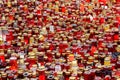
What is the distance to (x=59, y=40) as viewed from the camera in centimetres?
441

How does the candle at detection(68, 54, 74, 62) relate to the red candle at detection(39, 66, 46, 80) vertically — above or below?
above

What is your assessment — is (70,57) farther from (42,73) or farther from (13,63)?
(13,63)

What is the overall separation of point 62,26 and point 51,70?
4.61ft

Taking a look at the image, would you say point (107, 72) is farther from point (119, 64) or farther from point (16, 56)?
point (16, 56)

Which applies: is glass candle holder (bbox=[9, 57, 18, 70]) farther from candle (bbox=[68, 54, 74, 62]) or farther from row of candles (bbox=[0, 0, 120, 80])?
candle (bbox=[68, 54, 74, 62])

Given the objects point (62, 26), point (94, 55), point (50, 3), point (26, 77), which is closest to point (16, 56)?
point (26, 77)

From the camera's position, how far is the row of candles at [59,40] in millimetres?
3711

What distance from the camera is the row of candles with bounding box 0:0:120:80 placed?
12.2 feet

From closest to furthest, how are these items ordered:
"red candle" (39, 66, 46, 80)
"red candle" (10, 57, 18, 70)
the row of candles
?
"red candle" (39, 66, 46, 80)
the row of candles
"red candle" (10, 57, 18, 70)

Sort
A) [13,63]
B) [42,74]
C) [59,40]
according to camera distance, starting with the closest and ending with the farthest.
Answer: [42,74] → [13,63] → [59,40]

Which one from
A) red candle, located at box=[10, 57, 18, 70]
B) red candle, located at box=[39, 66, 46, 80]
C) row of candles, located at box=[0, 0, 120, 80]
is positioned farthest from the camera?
red candle, located at box=[10, 57, 18, 70]

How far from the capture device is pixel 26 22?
522 centimetres

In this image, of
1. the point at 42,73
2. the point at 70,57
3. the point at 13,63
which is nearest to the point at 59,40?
the point at 70,57

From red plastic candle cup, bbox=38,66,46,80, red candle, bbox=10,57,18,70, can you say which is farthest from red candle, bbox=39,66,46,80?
red candle, bbox=10,57,18,70
